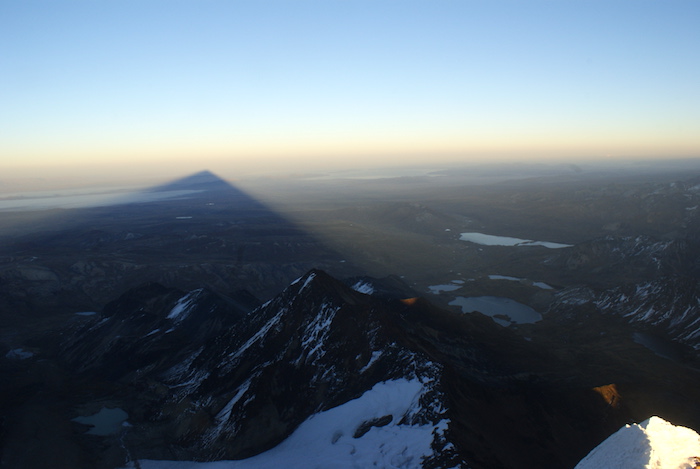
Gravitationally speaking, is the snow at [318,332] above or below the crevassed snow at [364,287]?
above

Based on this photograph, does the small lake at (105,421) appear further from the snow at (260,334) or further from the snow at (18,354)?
the snow at (18,354)

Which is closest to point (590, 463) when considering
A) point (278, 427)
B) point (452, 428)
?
point (452, 428)

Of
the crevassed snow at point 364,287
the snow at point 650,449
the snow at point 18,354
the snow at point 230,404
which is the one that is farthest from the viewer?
the crevassed snow at point 364,287

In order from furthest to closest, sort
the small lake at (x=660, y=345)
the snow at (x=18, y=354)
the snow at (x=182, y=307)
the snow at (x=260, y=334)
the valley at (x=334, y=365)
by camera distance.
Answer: the snow at (x=182, y=307), the small lake at (x=660, y=345), the snow at (x=18, y=354), the snow at (x=260, y=334), the valley at (x=334, y=365)

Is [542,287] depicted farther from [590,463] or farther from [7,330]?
[7,330]

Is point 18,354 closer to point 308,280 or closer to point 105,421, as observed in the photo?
point 105,421

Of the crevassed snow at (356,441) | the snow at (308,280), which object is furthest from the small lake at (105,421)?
the snow at (308,280)

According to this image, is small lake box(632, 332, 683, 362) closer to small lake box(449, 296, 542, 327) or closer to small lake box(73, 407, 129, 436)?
small lake box(449, 296, 542, 327)
